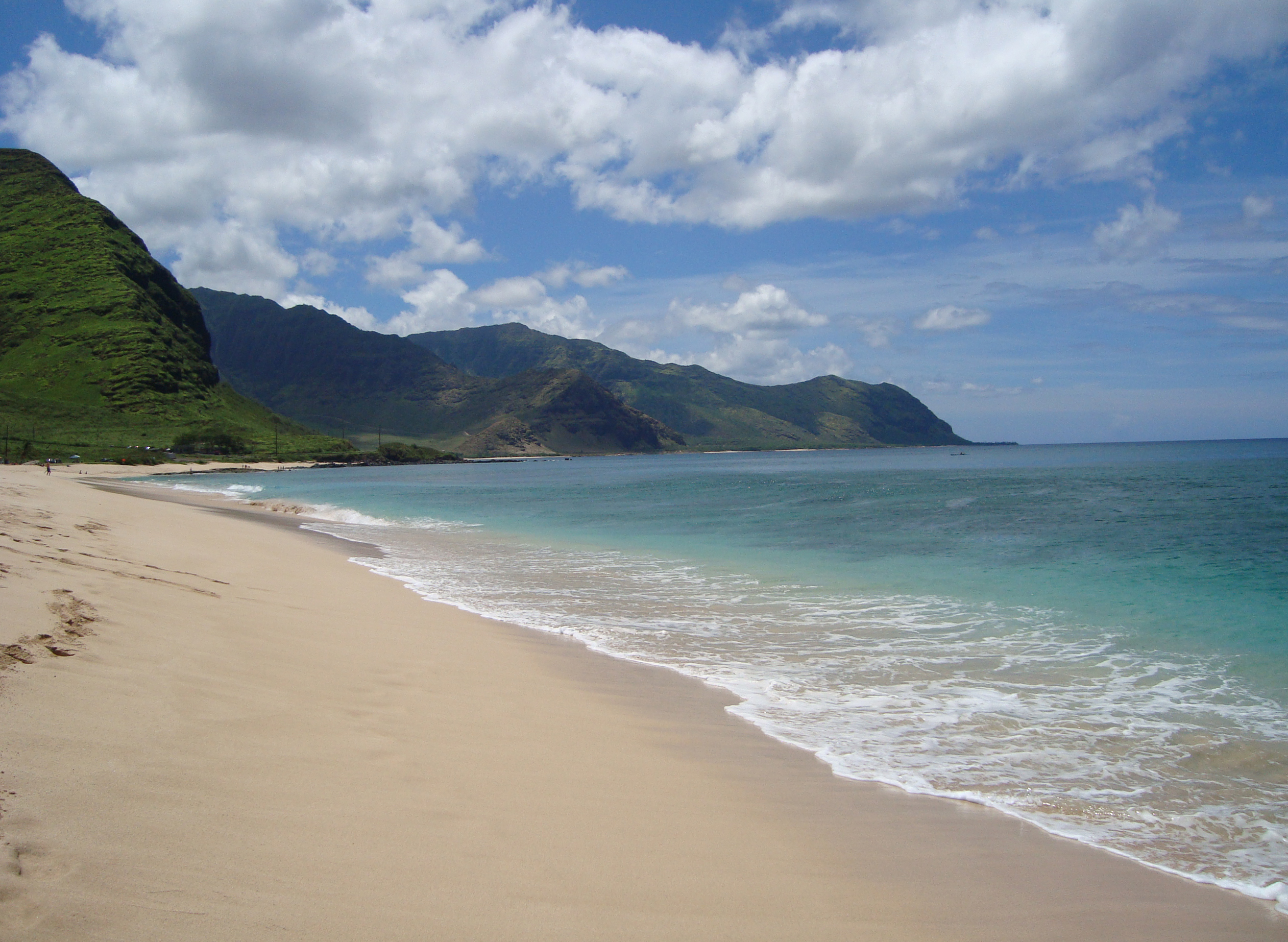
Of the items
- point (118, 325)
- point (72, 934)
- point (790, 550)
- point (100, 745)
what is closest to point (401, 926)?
point (72, 934)

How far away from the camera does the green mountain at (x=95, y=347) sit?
431ft

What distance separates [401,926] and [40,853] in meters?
1.58

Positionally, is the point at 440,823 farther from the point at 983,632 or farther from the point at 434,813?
the point at 983,632

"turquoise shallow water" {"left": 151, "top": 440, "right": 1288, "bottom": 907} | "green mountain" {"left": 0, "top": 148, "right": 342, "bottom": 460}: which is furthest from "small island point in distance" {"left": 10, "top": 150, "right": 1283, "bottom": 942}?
"green mountain" {"left": 0, "top": 148, "right": 342, "bottom": 460}

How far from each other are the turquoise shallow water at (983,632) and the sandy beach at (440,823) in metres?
0.89

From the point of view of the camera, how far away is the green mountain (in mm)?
131250

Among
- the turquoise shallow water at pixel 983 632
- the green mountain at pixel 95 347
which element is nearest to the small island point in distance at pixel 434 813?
the turquoise shallow water at pixel 983 632

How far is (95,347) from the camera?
156125 mm

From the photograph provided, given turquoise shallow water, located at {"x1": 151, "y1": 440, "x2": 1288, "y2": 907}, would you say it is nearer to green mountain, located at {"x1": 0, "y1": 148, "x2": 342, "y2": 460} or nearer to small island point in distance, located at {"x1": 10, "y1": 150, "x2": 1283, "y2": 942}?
small island point in distance, located at {"x1": 10, "y1": 150, "x2": 1283, "y2": 942}

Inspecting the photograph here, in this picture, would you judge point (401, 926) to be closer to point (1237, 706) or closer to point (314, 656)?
point (314, 656)

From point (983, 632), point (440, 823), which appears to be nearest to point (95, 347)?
point (983, 632)

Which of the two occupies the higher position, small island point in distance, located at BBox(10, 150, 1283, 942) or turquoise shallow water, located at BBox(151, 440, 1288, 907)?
small island point in distance, located at BBox(10, 150, 1283, 942)

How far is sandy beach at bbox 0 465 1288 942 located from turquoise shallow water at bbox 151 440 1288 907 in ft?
2.93

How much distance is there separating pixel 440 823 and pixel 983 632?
34.5ft
